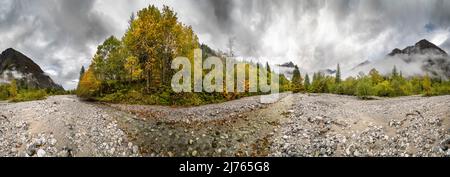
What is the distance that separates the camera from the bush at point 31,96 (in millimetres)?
9172

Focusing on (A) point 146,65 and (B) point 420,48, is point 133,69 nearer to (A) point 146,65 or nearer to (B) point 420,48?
(A) point 146,65

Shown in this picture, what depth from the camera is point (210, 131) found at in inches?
340

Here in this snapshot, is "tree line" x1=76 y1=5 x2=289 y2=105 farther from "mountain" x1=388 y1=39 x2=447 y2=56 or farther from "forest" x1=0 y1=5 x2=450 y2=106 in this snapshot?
"mountain" x1=388 y1=39 x2=447 y2=56

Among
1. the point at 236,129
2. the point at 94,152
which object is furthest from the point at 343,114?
the point at 94,152

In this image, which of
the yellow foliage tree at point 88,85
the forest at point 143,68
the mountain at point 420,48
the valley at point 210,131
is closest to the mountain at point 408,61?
the mountain at point 420,48

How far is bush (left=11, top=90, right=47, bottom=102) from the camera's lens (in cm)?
917

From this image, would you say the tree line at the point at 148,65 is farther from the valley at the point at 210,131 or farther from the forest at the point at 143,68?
the valley at the point at 210,131

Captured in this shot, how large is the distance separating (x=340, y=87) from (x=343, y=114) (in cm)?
1138

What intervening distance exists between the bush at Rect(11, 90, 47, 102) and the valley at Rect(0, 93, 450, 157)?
1.11 feet

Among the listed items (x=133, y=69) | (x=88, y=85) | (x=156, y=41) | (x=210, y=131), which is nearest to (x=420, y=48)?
(x=156, y=41)

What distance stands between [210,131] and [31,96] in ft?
17.2

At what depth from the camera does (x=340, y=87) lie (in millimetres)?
20812
